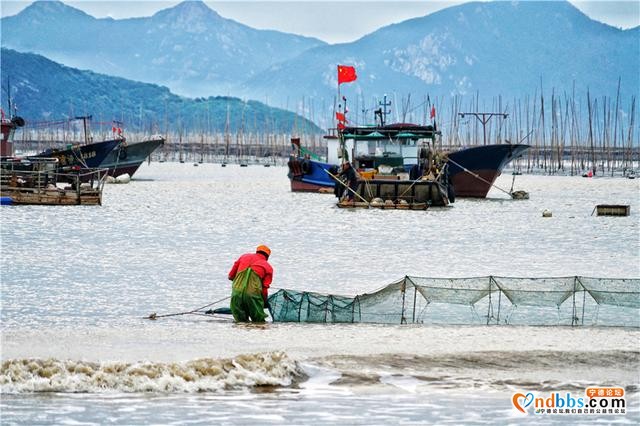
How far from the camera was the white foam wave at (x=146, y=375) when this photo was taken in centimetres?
1551

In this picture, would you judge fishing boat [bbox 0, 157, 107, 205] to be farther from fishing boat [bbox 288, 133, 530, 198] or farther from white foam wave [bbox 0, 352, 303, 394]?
white foam wave [bbox 0, 352, 303, 394]

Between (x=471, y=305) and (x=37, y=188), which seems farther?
(x=37, y=188)

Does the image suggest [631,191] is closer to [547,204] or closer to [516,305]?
[547,204]

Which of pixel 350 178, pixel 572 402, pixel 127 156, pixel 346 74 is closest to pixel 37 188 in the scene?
pixel 350 178

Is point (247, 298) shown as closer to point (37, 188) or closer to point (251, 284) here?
point (251, 284)

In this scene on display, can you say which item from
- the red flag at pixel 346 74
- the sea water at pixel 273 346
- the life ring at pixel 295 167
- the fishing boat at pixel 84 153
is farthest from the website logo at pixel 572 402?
the life ring at pixel 295 167

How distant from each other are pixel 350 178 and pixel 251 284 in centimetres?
4029

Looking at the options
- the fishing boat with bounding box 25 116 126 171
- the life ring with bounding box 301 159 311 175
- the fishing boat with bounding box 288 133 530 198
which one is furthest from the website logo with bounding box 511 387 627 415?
the life ring with bounding box 301 159 311 175

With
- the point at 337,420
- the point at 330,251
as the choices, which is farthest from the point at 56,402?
the point at 330,251

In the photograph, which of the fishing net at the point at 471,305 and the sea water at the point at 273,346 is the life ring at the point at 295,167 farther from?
the fishing net at the point at 471,305

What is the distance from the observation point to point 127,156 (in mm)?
91062

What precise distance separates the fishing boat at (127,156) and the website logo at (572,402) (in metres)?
71.6

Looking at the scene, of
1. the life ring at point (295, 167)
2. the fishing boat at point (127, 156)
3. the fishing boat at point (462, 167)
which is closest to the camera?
the fishing boat at point (462, 167)

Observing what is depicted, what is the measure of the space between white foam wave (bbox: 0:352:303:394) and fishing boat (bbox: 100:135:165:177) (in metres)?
70.0
